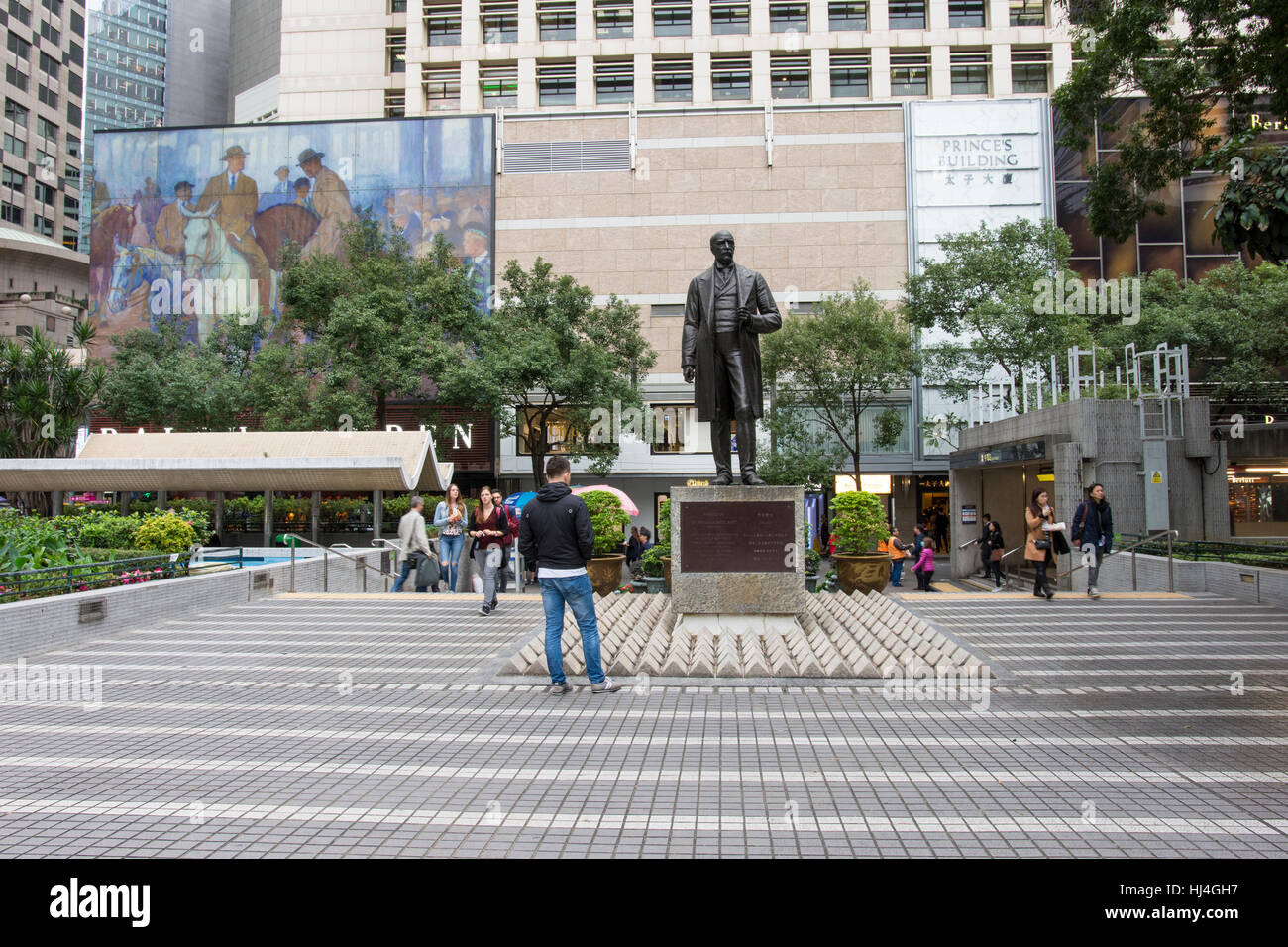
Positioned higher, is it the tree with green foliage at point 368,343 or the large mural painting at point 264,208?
the large mural painting at point 264,208

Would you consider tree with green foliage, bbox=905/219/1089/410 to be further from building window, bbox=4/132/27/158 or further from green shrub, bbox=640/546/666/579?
building window, bbox=4/132/27/158

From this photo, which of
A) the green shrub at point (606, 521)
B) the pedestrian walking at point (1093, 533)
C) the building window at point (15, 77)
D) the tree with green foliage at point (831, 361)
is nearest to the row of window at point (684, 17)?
the tree with green foliage at point (831, 361)

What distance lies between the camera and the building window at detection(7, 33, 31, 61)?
203ft

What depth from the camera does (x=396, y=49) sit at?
4722 cm

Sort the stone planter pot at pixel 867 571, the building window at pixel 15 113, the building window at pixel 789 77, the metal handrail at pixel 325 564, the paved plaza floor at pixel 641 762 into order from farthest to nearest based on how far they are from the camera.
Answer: the building window at pixel 15 113
the building window at pixel 789 77
the metal handrail at pixel 325 564
the stone planter pot at pixel 867 571
the paved plaza floor at pixel 641 762

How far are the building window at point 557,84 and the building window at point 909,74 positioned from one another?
16561 mm

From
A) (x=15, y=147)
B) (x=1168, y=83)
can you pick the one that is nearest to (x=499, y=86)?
(x=1168, y=83)

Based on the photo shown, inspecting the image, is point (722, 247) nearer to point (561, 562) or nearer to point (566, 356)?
point (561, 562)

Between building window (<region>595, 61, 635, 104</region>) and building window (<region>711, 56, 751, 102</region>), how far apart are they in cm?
432

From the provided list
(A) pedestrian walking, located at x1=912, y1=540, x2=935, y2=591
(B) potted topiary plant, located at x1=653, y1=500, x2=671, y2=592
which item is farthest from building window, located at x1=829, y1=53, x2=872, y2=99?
(B) potted topiary plant, located at x1=653, y1=500, x2=671, y2=592

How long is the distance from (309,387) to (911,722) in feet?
101

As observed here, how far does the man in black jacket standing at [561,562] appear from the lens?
7.20 meters

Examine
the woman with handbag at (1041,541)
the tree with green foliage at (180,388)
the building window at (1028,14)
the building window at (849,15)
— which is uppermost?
the building window at (849,15)

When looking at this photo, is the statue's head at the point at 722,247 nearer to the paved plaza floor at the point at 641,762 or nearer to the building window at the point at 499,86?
the paved plaza floor at the point at 641,762
